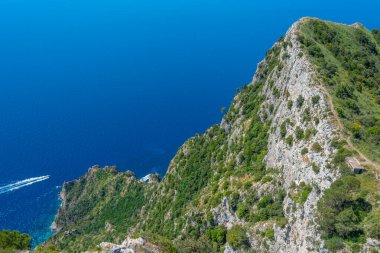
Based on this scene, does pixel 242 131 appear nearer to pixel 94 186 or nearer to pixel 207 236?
pixel 207 236

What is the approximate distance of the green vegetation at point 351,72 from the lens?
60.2 m

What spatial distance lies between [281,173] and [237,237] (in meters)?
13.1

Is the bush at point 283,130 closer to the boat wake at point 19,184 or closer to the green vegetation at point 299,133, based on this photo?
the green vegetation at point 299,133

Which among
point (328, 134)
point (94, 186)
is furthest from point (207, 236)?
point (94, 186)

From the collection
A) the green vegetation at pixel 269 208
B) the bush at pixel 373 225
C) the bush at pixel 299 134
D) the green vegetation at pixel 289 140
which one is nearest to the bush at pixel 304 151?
the bush at pixel 299 134

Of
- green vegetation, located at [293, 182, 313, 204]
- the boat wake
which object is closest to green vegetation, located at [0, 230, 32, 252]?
green vegetation, located at [293, 182, 313, 204]

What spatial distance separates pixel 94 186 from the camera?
569 feet

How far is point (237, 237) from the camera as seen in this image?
65.6 metres

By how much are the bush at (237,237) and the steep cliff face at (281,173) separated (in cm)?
20

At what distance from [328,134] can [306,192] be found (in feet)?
31.2

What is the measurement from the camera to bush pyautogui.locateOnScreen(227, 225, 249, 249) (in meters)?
64.2

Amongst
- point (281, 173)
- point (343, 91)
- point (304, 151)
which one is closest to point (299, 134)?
point (304, 151)

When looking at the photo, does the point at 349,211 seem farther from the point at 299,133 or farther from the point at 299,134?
the point at 299,133

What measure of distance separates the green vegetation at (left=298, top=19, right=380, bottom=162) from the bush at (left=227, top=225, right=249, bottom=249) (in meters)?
23.0
